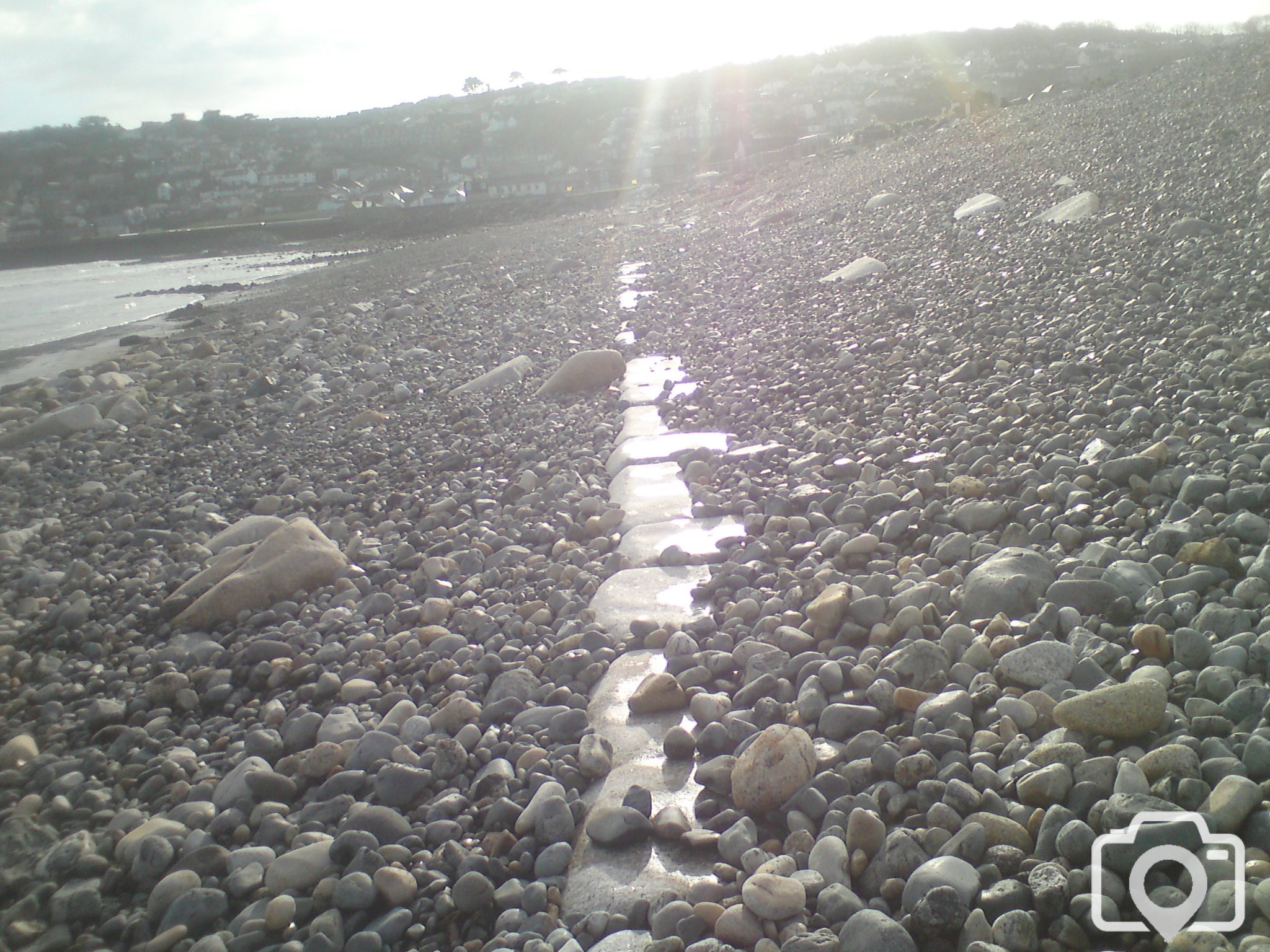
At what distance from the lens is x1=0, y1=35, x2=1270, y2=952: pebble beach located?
1520 millimetres

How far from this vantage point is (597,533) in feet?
11.8

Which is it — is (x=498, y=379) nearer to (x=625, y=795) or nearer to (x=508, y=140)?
(x=625, y=795)

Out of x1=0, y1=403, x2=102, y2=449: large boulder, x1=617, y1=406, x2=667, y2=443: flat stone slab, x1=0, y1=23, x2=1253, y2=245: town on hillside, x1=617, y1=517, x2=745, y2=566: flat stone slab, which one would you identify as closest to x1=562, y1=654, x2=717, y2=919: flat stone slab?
x1=617, y1=517, x2=745, y2=566: flat stone slab

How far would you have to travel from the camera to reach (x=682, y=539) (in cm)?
329

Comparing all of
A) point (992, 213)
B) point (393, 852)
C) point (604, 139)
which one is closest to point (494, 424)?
point (393, 852)

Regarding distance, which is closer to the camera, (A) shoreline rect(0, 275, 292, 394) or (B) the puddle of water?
(B) the puddle of water

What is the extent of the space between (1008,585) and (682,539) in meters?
1.40

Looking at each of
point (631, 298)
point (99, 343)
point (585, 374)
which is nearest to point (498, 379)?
point (585, 374)

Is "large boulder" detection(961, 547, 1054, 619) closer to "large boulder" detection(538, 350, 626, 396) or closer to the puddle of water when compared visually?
"large boulder" detection(538, 350, 626, 396)

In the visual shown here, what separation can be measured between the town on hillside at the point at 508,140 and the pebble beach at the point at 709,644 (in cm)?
3131

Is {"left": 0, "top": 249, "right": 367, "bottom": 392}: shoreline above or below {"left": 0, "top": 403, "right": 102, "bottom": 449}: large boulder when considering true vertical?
above

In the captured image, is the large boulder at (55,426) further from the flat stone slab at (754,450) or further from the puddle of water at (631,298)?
the flat stone slab at (754,450)

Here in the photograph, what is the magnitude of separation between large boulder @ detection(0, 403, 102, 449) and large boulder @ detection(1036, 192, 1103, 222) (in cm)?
916

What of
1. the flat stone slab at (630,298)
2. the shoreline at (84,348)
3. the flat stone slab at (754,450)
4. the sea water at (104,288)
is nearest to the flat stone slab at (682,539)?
the flat stone slab at (754,450)
